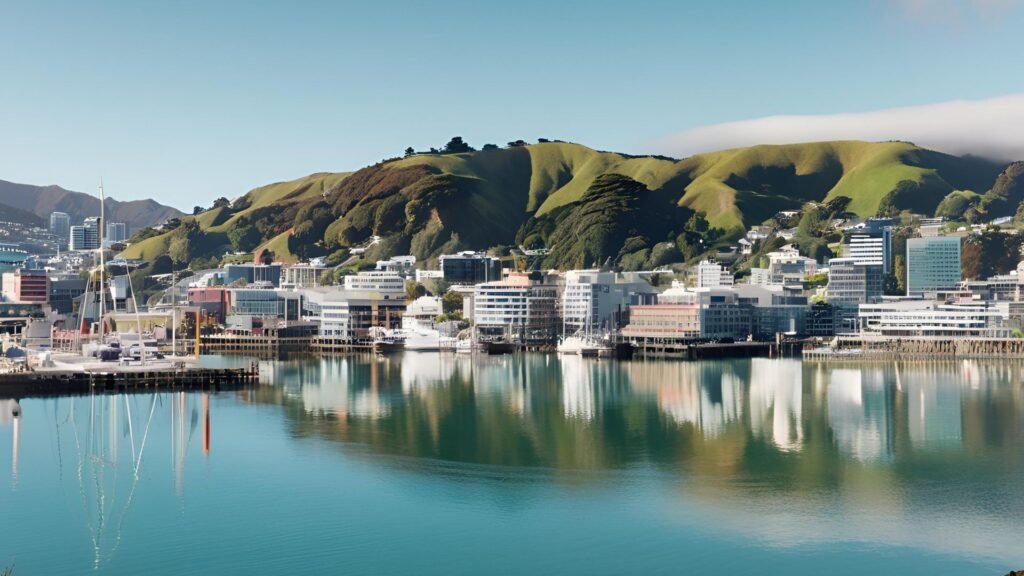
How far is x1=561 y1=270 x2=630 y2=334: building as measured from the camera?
71.8 metres

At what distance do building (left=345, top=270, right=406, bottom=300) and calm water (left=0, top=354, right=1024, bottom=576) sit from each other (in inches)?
1681

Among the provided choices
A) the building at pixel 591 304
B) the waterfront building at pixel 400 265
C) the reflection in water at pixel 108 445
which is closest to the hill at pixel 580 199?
the waterfront building at pixel 400 265

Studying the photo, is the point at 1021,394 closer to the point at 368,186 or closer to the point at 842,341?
the point at 842,341

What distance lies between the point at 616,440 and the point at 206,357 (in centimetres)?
3889

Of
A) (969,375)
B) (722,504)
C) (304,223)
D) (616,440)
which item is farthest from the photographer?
(304,223)

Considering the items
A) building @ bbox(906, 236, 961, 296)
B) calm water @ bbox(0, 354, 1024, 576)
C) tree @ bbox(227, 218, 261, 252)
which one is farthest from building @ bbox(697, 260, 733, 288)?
A: tree @ bbox(227, 218, 261, 252)

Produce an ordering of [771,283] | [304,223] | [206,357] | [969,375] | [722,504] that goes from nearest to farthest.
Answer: [722,504]
[969,375]
[206,357]
[771,283]
[304,223]

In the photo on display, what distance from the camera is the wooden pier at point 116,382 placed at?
3919 centimetres

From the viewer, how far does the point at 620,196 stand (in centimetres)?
11350

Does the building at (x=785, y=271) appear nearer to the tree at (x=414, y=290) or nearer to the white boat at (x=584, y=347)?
the white boat at (x=584, y=347)

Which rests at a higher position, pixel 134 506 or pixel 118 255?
pixel 118 255

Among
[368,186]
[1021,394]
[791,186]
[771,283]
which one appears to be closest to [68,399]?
[1021,394]

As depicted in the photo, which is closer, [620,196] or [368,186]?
[620,196]

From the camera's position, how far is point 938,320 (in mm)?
64250
